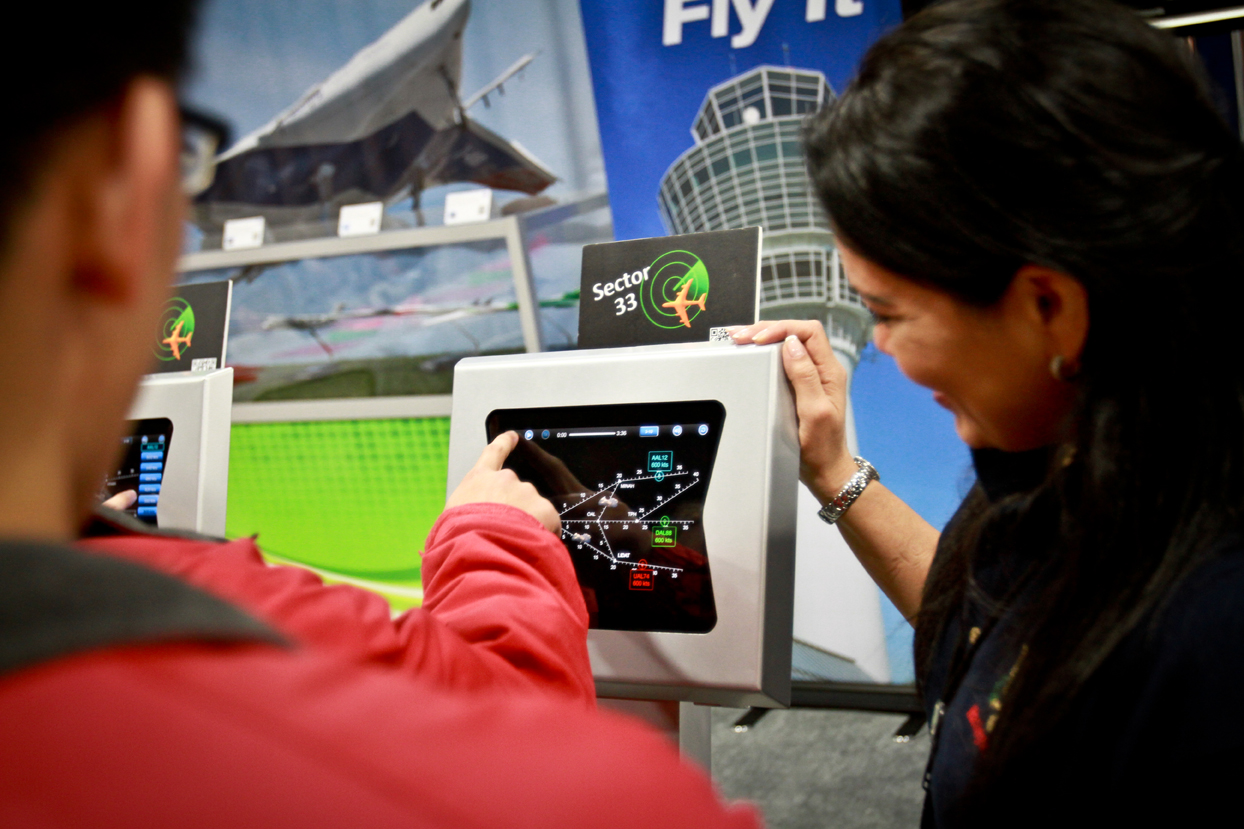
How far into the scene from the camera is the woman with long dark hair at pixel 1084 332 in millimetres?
677

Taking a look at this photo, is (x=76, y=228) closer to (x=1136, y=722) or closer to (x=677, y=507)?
(x=1136, y=722)

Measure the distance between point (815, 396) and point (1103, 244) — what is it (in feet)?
1.65

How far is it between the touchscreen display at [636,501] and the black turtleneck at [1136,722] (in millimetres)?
391

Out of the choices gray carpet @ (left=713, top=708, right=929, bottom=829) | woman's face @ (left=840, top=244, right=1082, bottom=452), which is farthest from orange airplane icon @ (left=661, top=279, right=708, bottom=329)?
gray carpet @ (left=713, top=708, right=929, bottom=829)

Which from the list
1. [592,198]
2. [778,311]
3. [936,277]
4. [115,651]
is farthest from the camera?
[592,198]

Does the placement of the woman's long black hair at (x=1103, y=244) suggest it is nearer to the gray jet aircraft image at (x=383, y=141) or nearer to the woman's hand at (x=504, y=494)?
the woman's hand at (x=504, y=494)

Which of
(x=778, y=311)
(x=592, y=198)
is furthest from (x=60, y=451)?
(x=592, y=198)

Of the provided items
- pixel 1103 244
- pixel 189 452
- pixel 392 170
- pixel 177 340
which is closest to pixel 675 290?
pixel 1103 244

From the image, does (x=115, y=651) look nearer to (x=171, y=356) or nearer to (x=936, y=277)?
(x=936, y=277)

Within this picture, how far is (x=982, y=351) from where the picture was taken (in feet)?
2.79

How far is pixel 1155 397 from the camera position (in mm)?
748

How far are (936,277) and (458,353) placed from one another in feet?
8.84

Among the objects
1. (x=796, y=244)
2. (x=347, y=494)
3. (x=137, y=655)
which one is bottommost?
(x=347, y=494)

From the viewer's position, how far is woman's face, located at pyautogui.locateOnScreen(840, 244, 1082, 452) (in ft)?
→ 2.68
